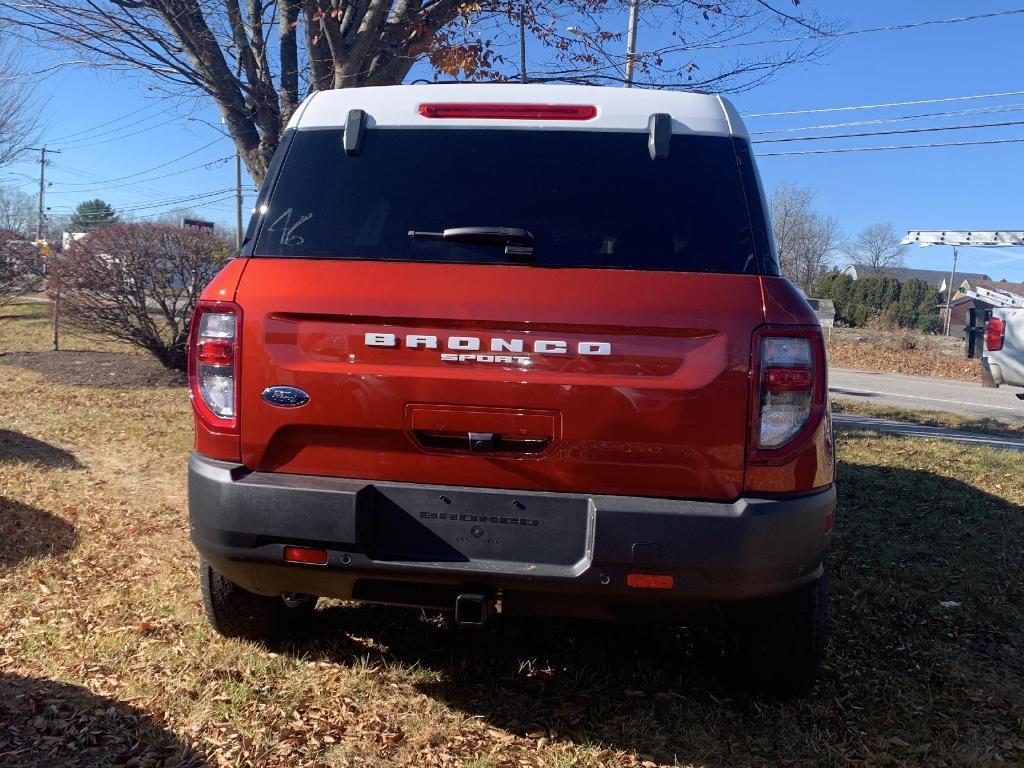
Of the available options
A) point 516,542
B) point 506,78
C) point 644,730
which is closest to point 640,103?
point 516,542

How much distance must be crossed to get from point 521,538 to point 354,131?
1.46m

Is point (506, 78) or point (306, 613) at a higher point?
point (506, 78)

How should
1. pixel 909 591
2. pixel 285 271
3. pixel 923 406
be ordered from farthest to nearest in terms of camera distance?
pixel 923 406
pixel 909 591
pixel 285 271

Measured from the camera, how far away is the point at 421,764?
8.66ft

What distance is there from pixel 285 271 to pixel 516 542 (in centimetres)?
110

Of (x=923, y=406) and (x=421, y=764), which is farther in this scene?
(x=923, y=406)

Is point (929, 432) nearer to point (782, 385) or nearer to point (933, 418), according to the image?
point (933, 418)

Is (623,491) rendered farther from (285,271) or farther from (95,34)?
(95,34)

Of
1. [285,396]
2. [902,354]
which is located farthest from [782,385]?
[902,354]

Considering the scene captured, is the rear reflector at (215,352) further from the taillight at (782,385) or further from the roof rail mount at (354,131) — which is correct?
the taillight at (782,385)

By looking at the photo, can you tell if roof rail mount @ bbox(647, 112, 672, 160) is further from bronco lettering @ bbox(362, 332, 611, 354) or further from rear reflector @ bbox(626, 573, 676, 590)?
rear reflector @ bbox(626, 573, 676, 590)

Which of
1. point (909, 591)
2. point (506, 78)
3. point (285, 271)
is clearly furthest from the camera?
point (506, 78)

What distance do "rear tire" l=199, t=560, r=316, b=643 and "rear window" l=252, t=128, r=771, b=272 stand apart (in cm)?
131

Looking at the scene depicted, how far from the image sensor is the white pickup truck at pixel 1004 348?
9.73 meters
